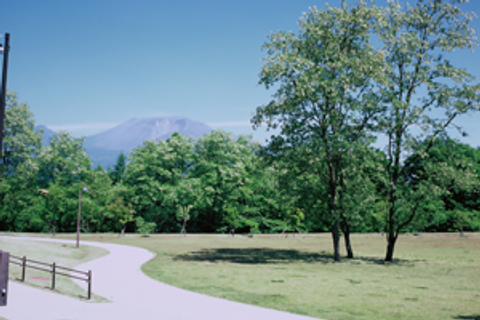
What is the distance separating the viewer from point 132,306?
12.1 meters

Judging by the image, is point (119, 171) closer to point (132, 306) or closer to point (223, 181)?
point (223, 181)

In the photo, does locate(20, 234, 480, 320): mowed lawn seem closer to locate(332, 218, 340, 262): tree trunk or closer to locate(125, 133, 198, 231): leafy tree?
locate(332, 218, 340, 262): tree trunk

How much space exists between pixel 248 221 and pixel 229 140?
45.4 feet

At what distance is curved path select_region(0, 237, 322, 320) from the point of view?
10711 millimetres

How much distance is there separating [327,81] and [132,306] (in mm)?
18804

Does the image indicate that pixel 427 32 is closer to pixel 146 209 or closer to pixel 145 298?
pixel 145 298

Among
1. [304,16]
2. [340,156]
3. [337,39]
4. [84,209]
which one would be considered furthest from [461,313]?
[84,209]

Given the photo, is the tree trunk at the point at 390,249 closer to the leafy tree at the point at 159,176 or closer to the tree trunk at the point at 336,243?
the tree trunk at the point at 336,243

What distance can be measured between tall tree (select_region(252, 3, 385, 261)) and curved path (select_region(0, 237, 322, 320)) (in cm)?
1552

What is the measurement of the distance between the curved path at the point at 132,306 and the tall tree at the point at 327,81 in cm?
1552

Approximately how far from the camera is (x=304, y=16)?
2884 cm

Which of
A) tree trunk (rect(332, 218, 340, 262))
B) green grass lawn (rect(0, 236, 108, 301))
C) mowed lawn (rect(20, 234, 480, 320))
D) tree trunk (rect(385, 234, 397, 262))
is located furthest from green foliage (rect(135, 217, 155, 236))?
tree trunk (rect(385, 234, 397, 262))

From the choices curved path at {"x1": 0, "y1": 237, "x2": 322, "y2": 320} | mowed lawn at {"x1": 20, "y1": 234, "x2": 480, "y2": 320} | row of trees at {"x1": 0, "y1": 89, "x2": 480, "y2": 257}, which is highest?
row of trees at {"x1": 0, "y1": 89, "x2": 480, "y2": 257}

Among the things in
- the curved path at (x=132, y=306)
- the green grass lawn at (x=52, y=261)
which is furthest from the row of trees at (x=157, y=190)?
the curved path at (x=132, y=306)
